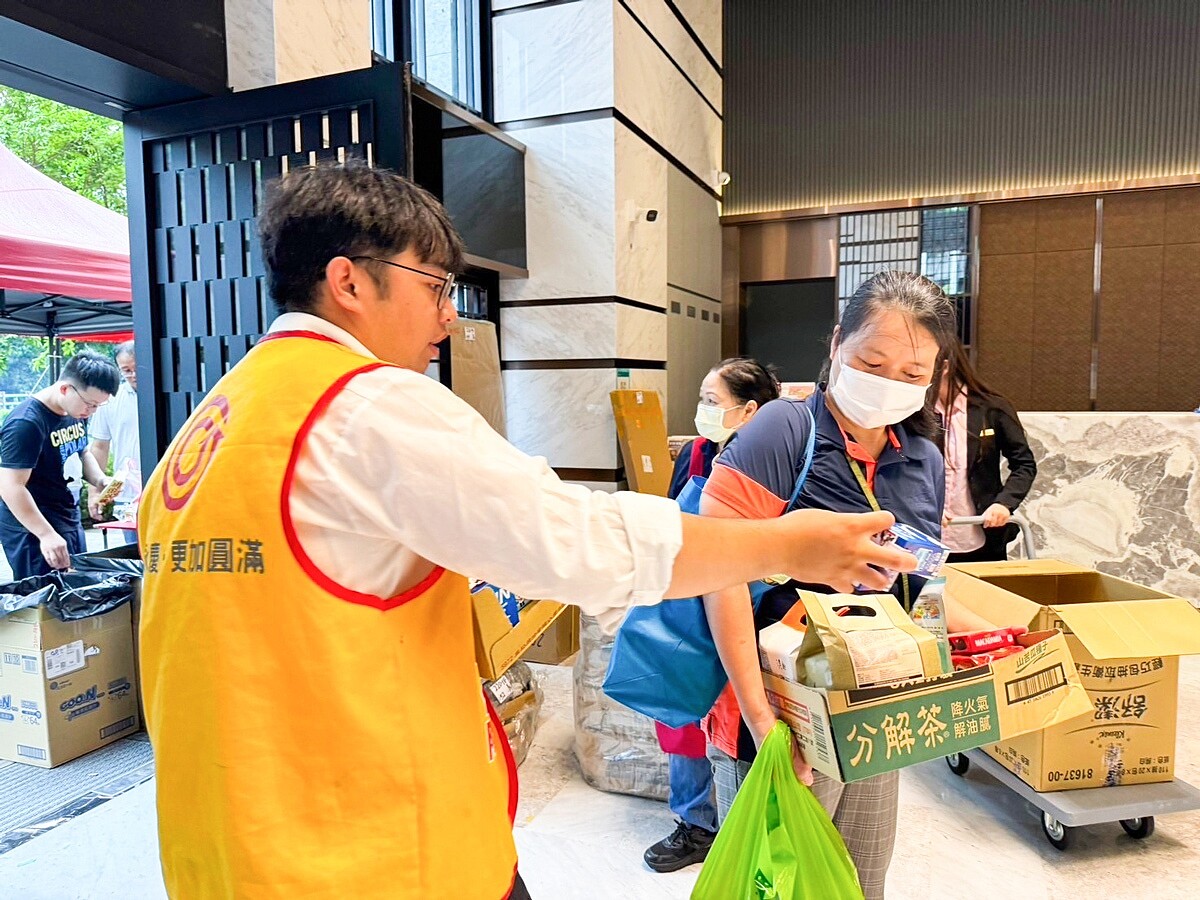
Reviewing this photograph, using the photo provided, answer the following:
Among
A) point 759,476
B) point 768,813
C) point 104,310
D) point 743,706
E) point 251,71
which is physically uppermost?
point 251,71

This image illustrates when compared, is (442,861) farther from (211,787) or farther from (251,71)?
(251,71)

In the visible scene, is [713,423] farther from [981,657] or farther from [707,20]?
[707,20]

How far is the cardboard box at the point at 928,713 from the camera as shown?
1.04 meters

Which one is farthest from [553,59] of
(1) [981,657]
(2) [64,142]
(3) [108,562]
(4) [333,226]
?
(1) [981,657]

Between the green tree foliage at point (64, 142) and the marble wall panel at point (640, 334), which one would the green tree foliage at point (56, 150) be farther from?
the marble wall panel at point (640, 334)

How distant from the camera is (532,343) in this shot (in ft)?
16.2

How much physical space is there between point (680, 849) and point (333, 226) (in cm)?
199

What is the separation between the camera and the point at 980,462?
9.63ft

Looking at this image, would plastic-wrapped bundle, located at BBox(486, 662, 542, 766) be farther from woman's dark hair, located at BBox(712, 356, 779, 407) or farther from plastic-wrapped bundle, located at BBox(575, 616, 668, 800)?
woman's dark hair, located at BBox(712, 356, 779, 407)

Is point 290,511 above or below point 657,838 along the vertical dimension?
above

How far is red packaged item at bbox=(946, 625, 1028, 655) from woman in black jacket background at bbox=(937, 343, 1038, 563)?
1.66 m

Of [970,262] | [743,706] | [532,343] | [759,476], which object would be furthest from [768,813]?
[970,262]

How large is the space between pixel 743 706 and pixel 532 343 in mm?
3876

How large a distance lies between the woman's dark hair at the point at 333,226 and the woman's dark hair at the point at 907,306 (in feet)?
2.59
